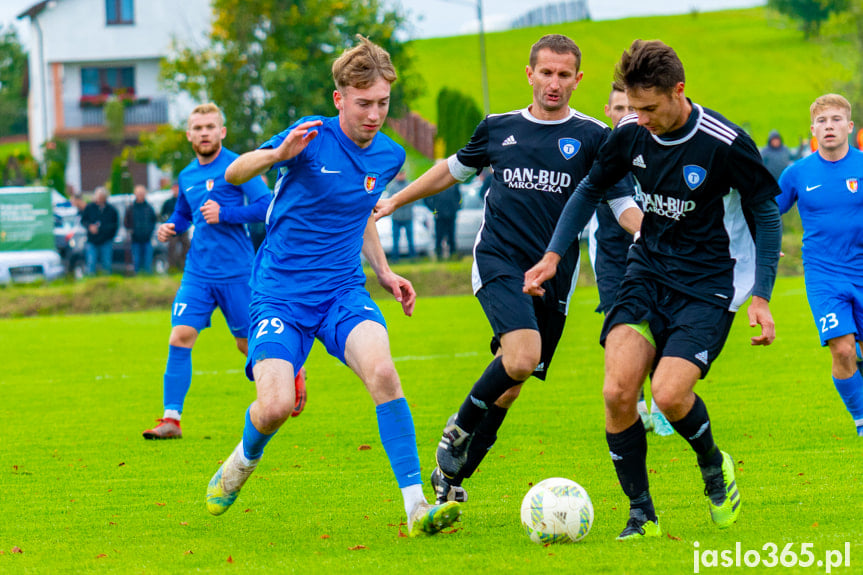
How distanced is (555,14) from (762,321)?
89351 millimetres

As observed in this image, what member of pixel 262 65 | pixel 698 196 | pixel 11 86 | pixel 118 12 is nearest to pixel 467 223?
pixel 262 65

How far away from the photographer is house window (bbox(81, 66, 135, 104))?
52.3 m

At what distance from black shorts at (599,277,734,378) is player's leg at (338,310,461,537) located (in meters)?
1.01

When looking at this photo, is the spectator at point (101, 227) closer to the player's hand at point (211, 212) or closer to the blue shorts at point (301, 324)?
the player's hand at point (211, 212)

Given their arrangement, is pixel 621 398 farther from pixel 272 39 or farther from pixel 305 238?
pixel 272 39

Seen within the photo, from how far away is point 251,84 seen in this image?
29.2m

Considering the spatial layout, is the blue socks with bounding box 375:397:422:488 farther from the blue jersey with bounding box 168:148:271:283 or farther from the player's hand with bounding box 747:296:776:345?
the blue jersey with bounding box 168:148:271:283

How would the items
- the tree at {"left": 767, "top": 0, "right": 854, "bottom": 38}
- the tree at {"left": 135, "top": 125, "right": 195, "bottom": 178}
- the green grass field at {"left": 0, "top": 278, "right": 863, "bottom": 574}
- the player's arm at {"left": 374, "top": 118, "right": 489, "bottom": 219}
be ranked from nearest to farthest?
the green grass field at {"left": 0, "top": 278, "right": 863, "bottom": 574} < the player's arm at {"left": 374, "top": 118, "right": 489, "bottom": 219} < the tree at {"left": 135, "top": 125, "right": 195, "bottom": 178} < the tree at {"left": 767, "top": 0, "right": 854, "bottom": 38}

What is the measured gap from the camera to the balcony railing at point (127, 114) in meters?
51.8

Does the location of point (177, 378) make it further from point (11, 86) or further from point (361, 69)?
point (11, 86)

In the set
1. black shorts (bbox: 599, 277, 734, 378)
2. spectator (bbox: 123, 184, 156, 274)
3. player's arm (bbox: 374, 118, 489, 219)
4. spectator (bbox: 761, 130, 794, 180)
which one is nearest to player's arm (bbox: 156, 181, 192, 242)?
player's arm (bbox: 374, 118, 489, 219)

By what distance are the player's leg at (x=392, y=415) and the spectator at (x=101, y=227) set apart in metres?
17.8

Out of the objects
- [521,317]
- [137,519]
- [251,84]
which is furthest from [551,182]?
[251,84]

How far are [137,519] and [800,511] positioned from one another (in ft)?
10.9
